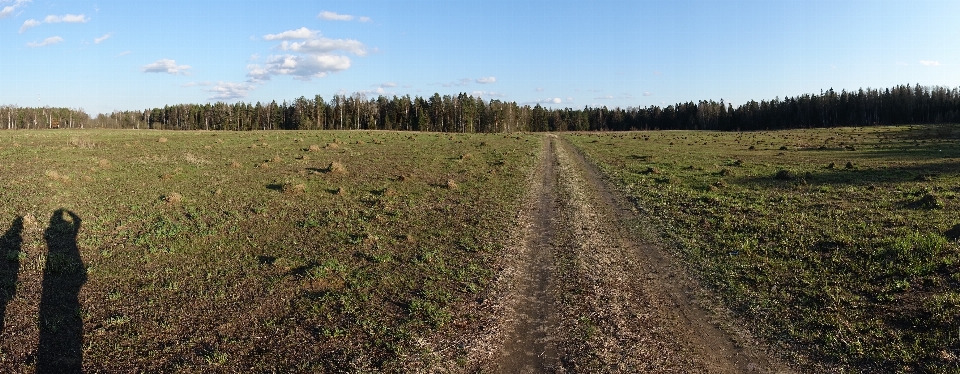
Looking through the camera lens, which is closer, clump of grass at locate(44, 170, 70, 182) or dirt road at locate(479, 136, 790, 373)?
dirt road at locate(479, 136, 790, 373)

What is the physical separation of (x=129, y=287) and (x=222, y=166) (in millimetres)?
23492

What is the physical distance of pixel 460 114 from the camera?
14050cm

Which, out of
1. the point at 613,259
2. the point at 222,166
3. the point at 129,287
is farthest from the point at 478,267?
the point at 222,166

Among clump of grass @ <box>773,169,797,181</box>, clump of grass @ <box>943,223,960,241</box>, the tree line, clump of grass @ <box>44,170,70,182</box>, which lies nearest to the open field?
clump of grass @ <box>943,223,960,241</box>

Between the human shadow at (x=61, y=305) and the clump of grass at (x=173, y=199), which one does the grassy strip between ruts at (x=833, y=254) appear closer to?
the human shadow at (x=61, y=305)

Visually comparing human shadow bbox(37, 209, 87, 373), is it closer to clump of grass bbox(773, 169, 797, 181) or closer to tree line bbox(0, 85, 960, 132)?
clump of grass bbox(773, 169, 797, 181)

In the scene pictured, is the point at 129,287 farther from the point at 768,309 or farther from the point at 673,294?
the point at 768,309

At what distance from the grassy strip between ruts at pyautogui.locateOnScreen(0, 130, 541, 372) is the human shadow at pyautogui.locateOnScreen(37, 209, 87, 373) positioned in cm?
13

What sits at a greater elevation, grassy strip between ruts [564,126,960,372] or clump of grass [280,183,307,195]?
clump of grass [280,183,307,195]

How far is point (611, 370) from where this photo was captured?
27.4 ft

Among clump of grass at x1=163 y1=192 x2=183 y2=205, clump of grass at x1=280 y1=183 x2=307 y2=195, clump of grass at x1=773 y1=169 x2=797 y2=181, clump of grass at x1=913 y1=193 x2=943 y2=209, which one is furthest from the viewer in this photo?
clump of grass at x1=773 y1=169 x2=797 y2=181

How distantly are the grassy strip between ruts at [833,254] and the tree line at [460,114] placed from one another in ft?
381

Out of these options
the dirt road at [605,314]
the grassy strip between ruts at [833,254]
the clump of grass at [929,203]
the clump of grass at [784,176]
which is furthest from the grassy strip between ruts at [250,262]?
the clump of grass at [929,203]

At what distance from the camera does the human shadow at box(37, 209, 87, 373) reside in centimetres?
869
